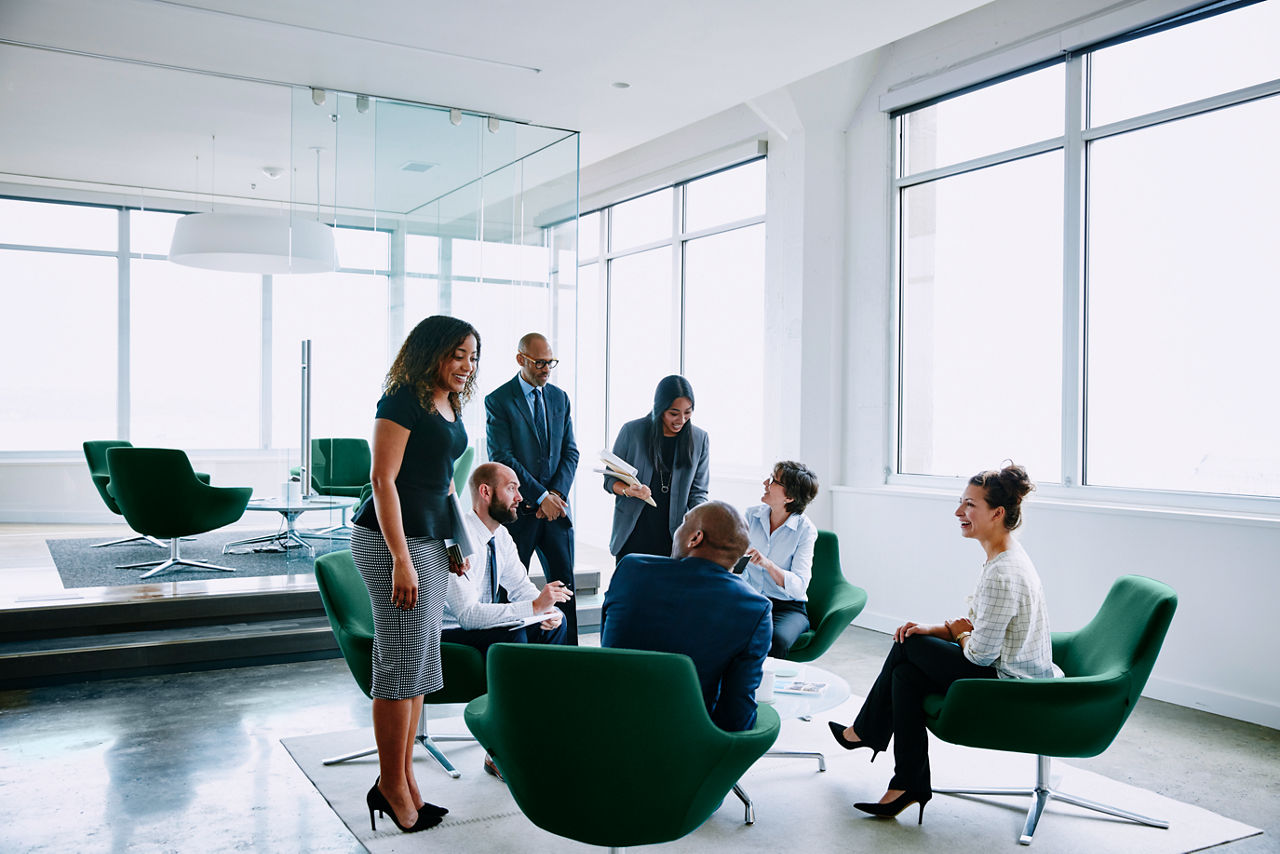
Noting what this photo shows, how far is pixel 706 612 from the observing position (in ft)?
7.86

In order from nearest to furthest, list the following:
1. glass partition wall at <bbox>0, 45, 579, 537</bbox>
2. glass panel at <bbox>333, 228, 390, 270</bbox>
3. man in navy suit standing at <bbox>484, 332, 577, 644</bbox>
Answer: man in navy suit standing at <bbox>484, 332, 577, 644</bbox>, glass panel at <bbox>333, 228, 390, 270</bbox>, glass partition wall at <bbox>0, 45, 579, 537</bbox>

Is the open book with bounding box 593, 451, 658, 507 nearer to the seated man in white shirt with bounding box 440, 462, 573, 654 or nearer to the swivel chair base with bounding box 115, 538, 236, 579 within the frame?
the seated man in white shirt with bounding box 440, 462, 573, 654

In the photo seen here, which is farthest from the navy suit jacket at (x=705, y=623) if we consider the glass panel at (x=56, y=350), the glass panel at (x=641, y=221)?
the glass panel at (x=56, y=350)

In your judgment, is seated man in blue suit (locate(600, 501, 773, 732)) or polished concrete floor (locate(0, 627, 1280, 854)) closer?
seated man in blue suit (locate(600, 501, 773, 732))

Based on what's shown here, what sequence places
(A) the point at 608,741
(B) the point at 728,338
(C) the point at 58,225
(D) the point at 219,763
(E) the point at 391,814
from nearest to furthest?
1. (A) the point at 608,741
2. (E) the point at 391,814
3. (D) the point at 219,763
4. (B) the point at 728,338
5. (C) the point at 58,225

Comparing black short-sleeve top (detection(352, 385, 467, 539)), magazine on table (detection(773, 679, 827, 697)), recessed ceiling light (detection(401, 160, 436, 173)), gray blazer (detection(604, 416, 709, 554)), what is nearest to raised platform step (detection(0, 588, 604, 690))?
gray blazer (detection(604, 416, 709, 554))

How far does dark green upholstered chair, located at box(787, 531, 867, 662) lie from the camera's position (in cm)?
400

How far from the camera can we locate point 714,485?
7.88m

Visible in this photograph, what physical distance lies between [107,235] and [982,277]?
8678 mm

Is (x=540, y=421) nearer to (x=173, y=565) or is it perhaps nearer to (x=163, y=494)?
(x=163, y=494)

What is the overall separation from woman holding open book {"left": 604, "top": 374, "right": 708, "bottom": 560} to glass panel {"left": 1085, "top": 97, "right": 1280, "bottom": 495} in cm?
226

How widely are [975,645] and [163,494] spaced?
17.1 ft

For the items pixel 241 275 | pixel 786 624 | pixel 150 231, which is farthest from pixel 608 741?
pixel 150 231

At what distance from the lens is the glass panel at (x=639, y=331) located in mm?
8836
